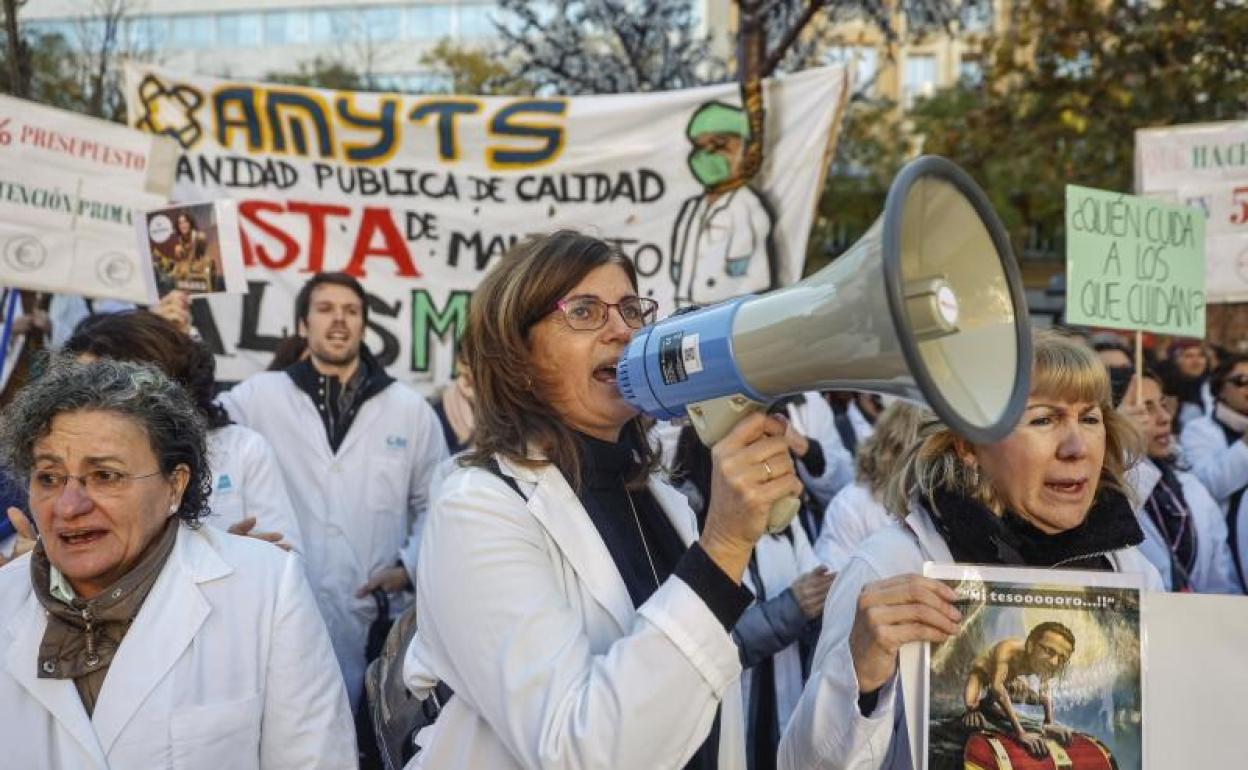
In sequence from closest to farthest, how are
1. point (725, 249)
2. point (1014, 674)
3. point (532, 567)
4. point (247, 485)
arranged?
point (532, 567), point (1014, 674), point (247, 485), point (725, 249)

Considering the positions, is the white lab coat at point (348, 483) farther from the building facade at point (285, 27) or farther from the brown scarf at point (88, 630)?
the building facade at point (285, 27)

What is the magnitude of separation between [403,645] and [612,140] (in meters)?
4.36

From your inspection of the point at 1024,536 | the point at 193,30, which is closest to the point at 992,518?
the point at 1024,536

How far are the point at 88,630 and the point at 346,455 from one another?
225 centimetres

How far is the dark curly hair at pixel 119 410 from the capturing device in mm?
2387

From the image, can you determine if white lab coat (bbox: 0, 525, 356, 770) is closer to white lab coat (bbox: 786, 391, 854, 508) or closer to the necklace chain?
the necklace chain

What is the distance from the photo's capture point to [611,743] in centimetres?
159

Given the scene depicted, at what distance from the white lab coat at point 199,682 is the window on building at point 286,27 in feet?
143

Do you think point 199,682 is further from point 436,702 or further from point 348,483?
point 348,483

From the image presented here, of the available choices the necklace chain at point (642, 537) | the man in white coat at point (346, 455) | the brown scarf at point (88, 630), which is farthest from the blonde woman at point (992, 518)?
the man in white coat at point (346, 455)

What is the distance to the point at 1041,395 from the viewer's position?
89.5 inches

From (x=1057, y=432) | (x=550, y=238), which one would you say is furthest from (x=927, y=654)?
(x=550, y=238)

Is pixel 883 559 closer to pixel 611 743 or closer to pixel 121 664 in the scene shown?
pixel 611 743

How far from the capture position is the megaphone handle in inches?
65.3
